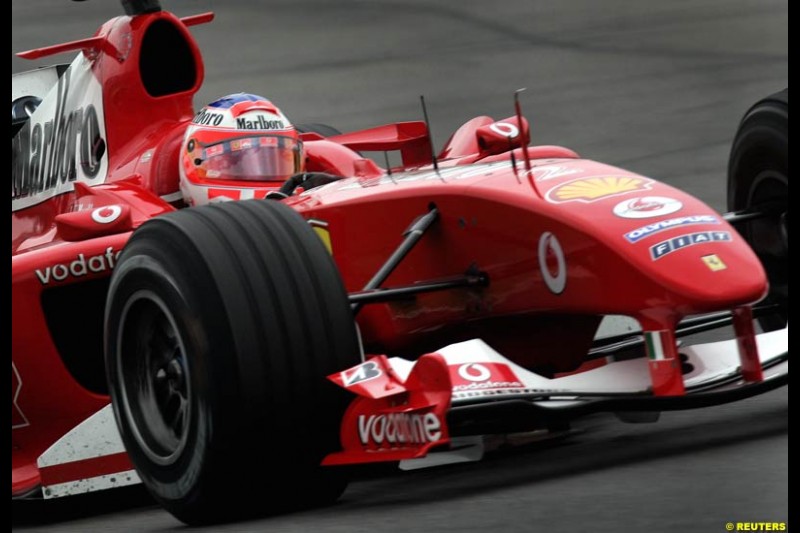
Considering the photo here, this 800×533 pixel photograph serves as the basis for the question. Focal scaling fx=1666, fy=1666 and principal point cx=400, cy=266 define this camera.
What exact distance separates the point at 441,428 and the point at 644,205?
0.94 m

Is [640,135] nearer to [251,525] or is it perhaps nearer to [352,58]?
[352,58]

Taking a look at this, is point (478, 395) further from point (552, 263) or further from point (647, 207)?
point (647, 207)

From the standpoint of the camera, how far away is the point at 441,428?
4.57 m

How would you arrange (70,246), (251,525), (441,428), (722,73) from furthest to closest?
1. (722,73)
2. (70,246)
3. (251,525)
4. (441,428)

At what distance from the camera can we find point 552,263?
5.05 metres

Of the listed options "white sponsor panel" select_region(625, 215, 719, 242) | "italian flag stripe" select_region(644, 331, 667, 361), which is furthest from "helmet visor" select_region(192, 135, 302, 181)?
"italian flag stripe" select_region(644, 331, 667, 361)

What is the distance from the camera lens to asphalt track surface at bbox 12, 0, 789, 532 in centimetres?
449

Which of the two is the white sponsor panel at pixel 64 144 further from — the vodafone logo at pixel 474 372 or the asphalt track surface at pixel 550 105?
the vodafone logo at pixel 474 372

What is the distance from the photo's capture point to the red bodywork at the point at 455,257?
477 centimetres

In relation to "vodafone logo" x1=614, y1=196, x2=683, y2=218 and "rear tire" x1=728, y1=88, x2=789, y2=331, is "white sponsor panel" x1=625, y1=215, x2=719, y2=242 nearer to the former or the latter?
"vodafone logo" x1=614, y1=196, x2=683, y2=218

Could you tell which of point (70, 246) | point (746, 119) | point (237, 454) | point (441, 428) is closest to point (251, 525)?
point (237, 454)

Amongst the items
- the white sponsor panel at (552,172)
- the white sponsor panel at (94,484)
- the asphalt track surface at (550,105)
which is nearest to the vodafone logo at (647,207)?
the white sponsor panel at (552,172)

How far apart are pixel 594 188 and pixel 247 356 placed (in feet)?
3.89

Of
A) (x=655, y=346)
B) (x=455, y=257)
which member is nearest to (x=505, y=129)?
(x=455, y=257)
